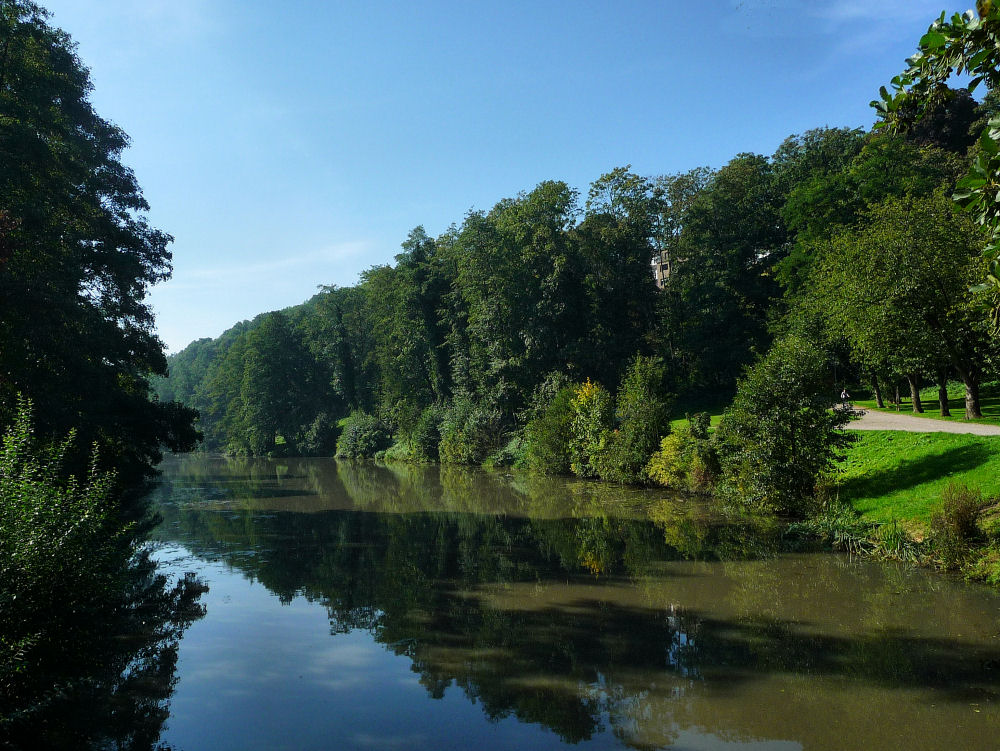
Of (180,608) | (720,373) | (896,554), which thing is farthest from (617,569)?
(720,373)

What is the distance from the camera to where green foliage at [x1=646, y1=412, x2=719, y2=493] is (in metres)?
21.4

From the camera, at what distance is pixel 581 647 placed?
9.00 meters

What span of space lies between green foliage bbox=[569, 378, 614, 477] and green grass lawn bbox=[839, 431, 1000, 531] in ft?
36.8

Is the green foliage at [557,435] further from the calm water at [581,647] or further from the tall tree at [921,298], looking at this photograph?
the calm water at [581,647]

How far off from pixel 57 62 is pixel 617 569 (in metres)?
22.0

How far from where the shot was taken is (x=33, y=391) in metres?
15.0

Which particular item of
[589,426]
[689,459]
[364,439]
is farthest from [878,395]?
[364,439]

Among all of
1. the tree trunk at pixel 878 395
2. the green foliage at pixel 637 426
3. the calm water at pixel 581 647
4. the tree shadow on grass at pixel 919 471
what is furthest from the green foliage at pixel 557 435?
the tree shadow on grass at pixel 919 471

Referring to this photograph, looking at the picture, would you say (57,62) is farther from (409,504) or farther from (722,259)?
(722,259)

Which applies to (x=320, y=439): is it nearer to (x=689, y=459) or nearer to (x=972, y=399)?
(x=689, y=459)

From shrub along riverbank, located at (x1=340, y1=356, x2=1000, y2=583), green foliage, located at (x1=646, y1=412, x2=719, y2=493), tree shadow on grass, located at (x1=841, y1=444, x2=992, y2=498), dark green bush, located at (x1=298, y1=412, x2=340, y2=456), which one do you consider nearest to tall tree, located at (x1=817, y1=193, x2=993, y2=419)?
shrub along riverbank, located at (x1=340, y1=356, x2=1000, y2=583)

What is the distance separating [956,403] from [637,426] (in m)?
14.9

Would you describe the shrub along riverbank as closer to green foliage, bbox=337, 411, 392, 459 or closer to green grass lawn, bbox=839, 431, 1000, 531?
green grass lawn, bbox=839, 431, 1000, 531

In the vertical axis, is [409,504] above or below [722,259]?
below
